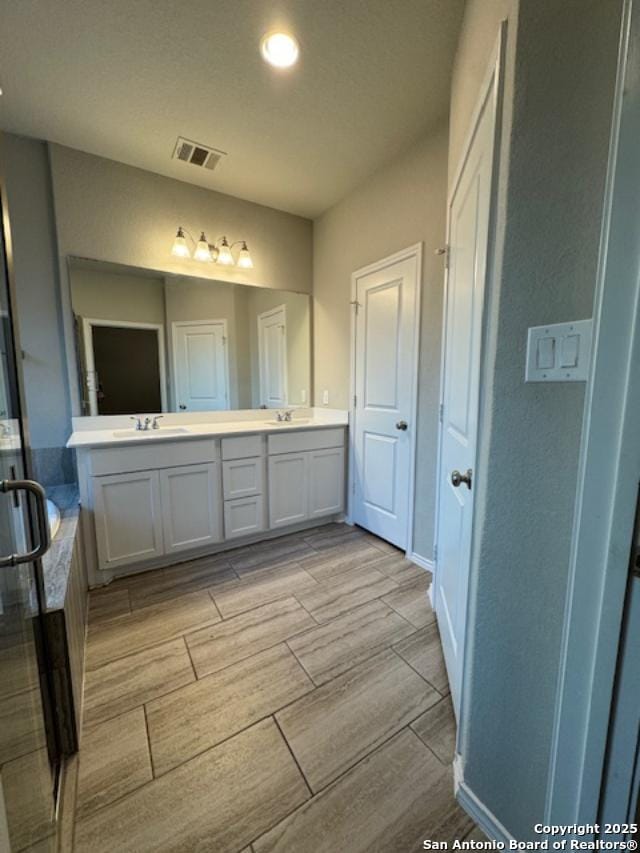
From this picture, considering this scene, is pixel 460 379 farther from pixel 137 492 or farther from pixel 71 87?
pixel 71 87

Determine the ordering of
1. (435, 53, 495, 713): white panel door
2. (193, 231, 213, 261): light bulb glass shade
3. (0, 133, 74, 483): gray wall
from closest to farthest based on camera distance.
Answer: (435, 53, 495, 713): white panel door < (0, 133, 74, 483): gray wall < (193, 231, 213, 261): light bulb glass shade

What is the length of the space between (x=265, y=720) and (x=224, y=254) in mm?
2846

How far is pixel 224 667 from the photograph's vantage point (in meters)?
1.47

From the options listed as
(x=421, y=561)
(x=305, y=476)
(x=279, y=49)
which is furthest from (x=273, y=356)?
(x=421, y=561)

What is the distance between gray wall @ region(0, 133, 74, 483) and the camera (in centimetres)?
208

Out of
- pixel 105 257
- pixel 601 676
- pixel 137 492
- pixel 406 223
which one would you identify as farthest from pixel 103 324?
pixel 601 676

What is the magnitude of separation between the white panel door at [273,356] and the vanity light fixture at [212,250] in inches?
17.6

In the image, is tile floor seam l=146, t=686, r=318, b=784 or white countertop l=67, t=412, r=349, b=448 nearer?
tile floor seam l=146, t=686, r=318, b=784

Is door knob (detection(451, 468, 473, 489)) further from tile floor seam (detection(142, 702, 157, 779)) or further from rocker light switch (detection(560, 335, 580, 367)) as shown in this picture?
tile floor seam (detection(142, 702, 157, 779))

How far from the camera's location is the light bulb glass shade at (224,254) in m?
2.67

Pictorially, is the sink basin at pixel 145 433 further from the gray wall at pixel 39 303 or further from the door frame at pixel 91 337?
the gray wall at pixel 39 303

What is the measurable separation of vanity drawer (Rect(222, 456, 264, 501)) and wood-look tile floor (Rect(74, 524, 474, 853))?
61cm

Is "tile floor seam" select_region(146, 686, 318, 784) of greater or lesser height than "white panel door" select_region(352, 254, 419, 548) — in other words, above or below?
below

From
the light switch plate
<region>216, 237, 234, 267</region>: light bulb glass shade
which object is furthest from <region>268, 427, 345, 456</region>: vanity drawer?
the light switch plate
